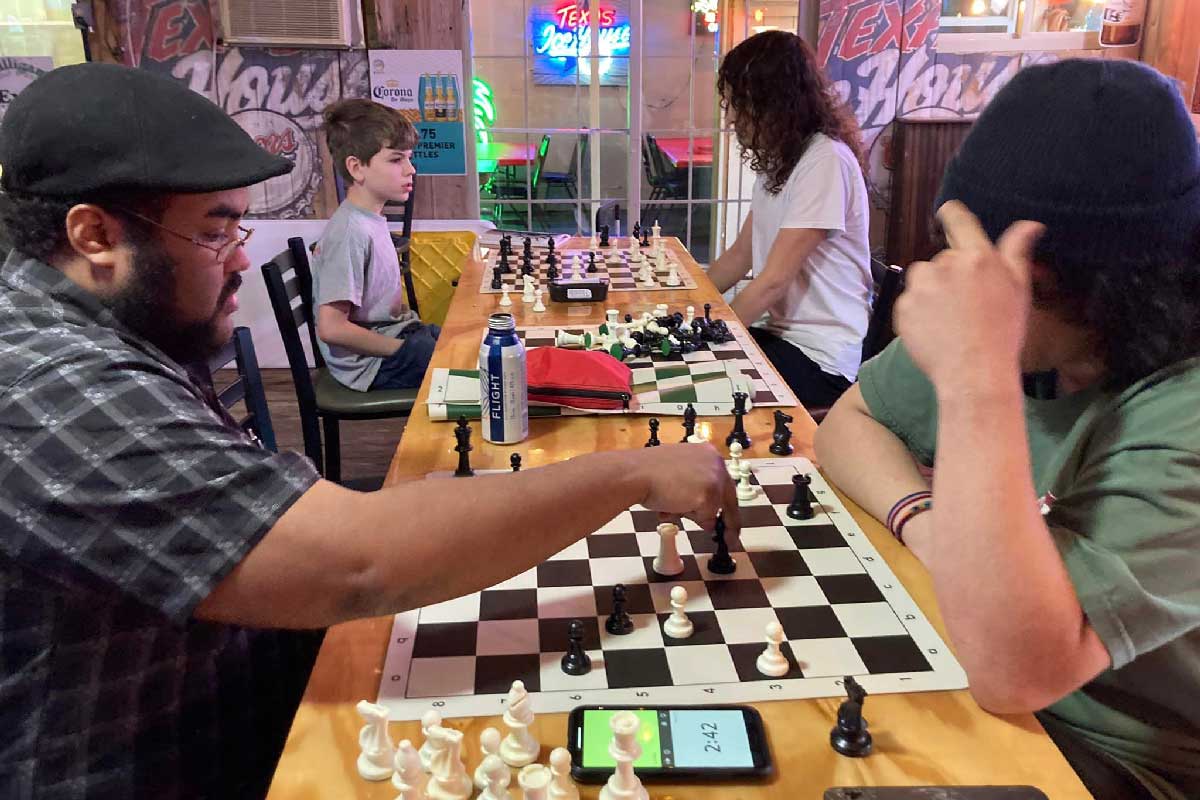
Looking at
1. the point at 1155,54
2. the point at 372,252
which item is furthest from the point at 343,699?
the point at 1155,54

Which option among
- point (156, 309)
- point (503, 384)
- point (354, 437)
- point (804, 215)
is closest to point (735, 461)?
point (503, 384)

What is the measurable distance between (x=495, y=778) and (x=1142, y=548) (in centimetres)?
65

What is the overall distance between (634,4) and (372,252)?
2773 mm

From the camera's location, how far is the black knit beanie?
0.88 meters

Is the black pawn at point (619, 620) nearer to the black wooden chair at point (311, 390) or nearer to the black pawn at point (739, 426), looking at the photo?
the black pawn at point (739, 426)

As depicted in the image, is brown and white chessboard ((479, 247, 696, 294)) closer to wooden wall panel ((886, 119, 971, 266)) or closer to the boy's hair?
the boy's hair

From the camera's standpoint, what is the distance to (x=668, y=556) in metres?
1.18

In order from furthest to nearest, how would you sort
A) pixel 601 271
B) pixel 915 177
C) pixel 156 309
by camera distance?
1. pixel 915 177
2. pixel 601 271
3. pixel 156 309

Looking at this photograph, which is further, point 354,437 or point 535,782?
point 354,437

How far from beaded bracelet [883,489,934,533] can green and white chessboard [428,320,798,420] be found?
569mm

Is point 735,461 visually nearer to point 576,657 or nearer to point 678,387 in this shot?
point 678,387

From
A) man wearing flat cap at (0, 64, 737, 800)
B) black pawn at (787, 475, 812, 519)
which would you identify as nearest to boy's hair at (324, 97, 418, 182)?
man wearing flat cap at (0, 64, 737, 800)

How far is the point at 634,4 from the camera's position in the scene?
16.0 feet

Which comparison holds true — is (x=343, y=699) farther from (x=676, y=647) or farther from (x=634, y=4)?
(x=634, y=4)
